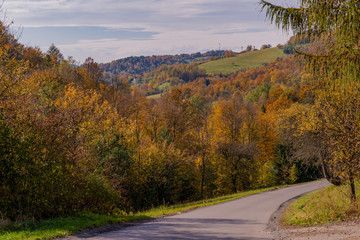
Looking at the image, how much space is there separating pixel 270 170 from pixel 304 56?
129 feet

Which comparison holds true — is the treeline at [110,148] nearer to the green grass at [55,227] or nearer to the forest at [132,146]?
the forest at [132,146]

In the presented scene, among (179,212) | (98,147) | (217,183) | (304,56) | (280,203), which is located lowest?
(217,183)

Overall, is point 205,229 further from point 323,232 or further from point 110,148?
point 110,148

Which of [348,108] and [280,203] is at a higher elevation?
[348,108]

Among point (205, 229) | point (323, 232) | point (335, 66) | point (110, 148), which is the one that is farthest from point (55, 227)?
point (110, 148)

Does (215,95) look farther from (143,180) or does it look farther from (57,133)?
(57,133)

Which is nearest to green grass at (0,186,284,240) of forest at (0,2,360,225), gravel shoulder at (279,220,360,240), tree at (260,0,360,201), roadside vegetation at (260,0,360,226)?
forest at (0,2,360,225)

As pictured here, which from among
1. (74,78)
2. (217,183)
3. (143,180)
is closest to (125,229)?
(143,180)

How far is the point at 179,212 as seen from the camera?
19.5 meters

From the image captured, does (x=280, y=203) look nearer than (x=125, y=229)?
No

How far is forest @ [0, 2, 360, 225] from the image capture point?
12.8m

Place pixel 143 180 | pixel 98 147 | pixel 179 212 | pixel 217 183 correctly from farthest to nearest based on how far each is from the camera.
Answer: pixel 217 183 → pixel 143 180 → pixel 98 147 → pixel 179 212

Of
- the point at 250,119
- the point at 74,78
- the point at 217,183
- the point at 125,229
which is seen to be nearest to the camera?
the point at 125,229

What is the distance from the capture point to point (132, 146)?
30.1 meters
